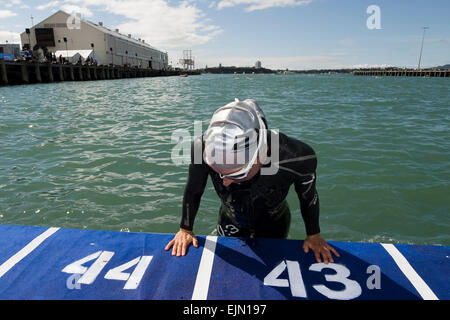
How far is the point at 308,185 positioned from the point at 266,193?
1.29 ft

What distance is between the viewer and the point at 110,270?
2.38 metres

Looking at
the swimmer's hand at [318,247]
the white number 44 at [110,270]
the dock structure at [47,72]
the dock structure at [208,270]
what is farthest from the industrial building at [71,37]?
the swimmer's hand at [318,247]

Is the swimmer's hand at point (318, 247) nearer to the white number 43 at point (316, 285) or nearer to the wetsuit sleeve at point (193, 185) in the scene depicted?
the white number 43 at point (316, 285)

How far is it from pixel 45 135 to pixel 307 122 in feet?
34.3

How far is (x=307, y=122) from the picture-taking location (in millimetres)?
12953

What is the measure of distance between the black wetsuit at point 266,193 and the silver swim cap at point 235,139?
431mm

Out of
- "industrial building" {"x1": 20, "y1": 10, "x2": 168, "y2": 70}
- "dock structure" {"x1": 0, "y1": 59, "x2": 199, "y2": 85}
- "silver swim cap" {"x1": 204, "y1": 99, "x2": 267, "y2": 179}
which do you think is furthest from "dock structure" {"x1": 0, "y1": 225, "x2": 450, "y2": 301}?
"industrial building" {"x1": 20, "y1": 10, "x2": 168, "y2": 70}

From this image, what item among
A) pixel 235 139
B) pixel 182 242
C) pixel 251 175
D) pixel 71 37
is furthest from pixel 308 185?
pixel 71 37

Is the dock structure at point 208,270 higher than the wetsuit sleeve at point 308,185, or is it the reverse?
the wetsuit sleeve at point 308,185

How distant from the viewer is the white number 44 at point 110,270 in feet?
7.44

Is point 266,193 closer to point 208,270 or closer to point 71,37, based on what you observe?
point 208,270

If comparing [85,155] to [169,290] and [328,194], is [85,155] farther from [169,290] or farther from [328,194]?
[169,290]

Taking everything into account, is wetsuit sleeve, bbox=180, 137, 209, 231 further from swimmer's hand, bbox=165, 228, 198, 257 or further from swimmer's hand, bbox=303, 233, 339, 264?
swimmer's hand, bbox=303, 233, 339, 264

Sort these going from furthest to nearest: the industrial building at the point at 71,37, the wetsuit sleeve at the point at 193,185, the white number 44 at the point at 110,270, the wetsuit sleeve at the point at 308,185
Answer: the industrial building at the point at 71,37 < the wetsuit sleeve at the point at 193,185 < the wetsuit sleeve at the point at 308,185 < the white number 44 at the point at 110,270
